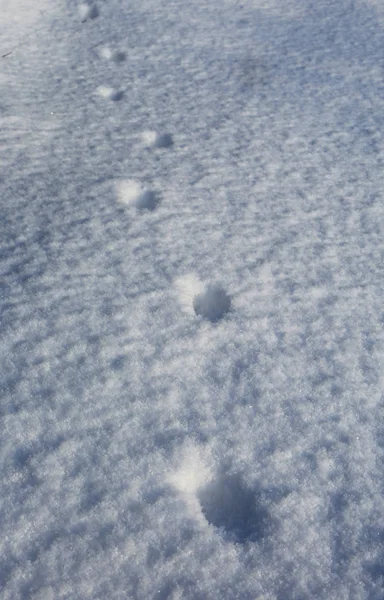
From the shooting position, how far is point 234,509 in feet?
3.48

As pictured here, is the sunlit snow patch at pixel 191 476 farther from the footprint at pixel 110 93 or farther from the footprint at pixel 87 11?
the footprint at pixel 87 11

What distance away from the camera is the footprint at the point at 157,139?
1.87 m

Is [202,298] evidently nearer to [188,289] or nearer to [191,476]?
[188,289]

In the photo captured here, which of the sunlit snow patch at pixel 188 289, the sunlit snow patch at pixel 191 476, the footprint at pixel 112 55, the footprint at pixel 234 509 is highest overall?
the footprint at pixel 112 55

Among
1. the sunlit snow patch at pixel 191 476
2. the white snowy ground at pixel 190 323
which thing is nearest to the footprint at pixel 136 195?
the white snowy ground at pixel 190 323

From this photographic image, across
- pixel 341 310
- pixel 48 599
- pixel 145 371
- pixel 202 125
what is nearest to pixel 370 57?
pixel 202 125

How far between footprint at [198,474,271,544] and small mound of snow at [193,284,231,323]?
451mm

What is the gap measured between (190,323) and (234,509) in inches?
19.2

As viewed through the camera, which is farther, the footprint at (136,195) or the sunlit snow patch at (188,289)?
the footprint at (136,195)

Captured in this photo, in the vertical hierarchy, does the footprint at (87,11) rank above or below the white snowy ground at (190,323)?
above

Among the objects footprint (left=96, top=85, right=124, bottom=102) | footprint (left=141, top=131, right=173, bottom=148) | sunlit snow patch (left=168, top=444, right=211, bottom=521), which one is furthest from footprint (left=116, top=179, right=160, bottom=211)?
sunlit snow patch (left=168, top=444, right=211, bottom=521)

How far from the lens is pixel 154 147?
1852 millimetres

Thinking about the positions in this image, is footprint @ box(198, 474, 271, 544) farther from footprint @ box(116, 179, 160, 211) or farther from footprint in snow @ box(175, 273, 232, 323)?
footprint @ box(116, 179, 160, 211)

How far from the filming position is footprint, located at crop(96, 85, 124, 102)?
6.74 ft
